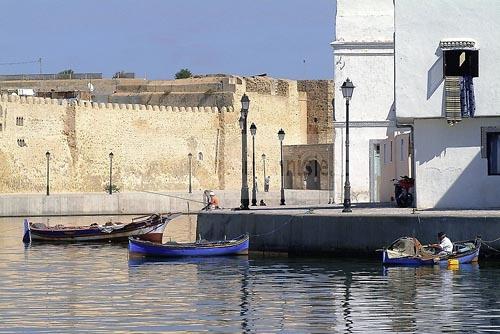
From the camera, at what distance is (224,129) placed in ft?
240

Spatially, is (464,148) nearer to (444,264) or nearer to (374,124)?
(444,264)

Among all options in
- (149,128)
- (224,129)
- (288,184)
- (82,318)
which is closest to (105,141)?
(149,128)

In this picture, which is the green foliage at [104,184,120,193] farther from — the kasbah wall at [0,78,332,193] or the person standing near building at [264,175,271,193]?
the person standing near building at [264,175,271,193]

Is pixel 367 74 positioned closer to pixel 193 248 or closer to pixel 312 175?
pixel 193 248

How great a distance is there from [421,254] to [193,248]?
216 inches

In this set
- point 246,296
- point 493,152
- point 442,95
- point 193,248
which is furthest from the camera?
point 493,152

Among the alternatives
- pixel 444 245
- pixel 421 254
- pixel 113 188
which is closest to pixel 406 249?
pixel 421 254

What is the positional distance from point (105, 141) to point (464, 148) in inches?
1459

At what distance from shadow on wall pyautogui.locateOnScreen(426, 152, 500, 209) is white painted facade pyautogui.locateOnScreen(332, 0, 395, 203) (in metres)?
9.77

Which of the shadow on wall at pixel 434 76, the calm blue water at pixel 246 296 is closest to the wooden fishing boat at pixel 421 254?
the calm blue water at pixel 246 296

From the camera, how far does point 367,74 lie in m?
42.2

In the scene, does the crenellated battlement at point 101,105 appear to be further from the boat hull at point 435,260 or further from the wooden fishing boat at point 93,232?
the boat hull at point 435,260

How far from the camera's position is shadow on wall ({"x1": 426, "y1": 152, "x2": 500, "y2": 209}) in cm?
3194

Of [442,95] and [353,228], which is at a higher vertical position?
[442,95]
